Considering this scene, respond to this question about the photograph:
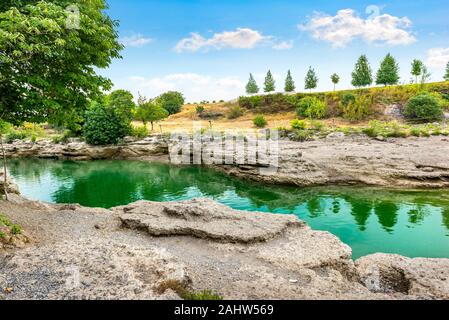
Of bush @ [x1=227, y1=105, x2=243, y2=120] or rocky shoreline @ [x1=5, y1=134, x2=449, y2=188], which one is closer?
rocky shoreline @ [x1=5, y1=134, x2=449, y2=188]

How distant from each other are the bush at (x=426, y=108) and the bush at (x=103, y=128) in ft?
164

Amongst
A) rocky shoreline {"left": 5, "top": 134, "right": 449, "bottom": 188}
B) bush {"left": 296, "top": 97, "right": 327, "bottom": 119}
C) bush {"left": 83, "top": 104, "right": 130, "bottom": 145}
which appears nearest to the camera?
rocky shoreline {"left": 5, "top": 134, "right": 449, "bottom": 188}

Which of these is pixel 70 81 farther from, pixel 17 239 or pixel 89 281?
pixel 89 281

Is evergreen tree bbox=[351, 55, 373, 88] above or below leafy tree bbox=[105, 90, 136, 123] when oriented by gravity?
above

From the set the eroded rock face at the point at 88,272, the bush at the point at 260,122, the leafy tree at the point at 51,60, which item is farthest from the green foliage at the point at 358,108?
the eroded rock face at the point at 88,272

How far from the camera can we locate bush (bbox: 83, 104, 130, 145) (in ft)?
167

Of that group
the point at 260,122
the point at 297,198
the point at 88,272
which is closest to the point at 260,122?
the point at 260,122

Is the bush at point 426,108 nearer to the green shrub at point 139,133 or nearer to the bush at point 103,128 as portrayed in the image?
the green shrub at point 139,133

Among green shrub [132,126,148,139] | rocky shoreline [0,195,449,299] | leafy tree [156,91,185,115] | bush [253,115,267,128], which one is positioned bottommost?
rocky shoreline [0,195,449,299]

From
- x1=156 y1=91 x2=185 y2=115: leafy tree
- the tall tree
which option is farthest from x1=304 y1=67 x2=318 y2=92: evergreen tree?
x1=156 y1=91 x2=185 y2=115: leafy tree

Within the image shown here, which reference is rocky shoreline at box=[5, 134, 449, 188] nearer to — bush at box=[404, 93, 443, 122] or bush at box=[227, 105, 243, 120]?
bush at box=[404, 93, 443, 122]

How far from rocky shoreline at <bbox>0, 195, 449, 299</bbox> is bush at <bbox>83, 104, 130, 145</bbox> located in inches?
1451

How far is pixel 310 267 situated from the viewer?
1020cm
